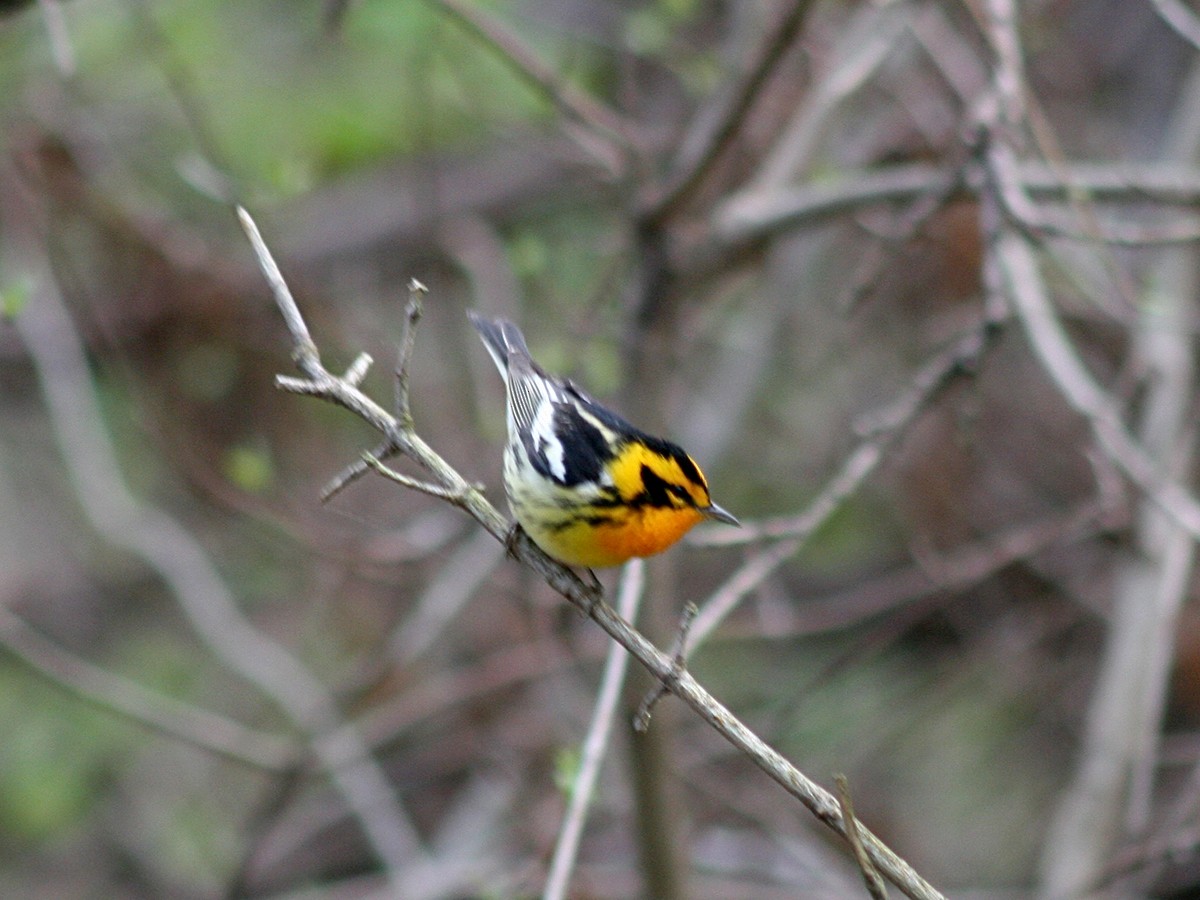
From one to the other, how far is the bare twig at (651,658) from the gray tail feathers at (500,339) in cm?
115

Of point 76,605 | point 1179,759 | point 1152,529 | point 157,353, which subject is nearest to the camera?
point 1179,759

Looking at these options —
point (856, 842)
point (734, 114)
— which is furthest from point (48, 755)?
point (856, 842)

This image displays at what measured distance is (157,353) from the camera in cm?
658

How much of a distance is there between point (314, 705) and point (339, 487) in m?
3.12

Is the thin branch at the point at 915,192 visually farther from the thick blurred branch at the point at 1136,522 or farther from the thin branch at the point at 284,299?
the thin branch at the point at 284,299

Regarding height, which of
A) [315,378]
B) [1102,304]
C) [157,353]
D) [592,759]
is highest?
[1102,304]

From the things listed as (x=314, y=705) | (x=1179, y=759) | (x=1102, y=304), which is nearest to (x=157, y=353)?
(x=314, y=705)

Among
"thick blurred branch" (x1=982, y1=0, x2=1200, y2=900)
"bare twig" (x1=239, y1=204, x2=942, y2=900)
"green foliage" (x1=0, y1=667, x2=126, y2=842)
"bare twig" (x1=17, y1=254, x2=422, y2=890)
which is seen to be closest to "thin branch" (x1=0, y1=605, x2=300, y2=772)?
"bare twig" (x1=17, y1=254, x2=422, y2=890)

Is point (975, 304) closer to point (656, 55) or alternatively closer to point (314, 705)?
point (656, 55)

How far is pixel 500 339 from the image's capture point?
378cm

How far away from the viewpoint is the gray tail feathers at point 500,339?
371 cm

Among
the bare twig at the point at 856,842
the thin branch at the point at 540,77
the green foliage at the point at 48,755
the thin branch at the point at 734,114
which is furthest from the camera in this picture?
the green foliage at the point at 48,755

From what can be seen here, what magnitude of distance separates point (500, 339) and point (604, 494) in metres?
0.92

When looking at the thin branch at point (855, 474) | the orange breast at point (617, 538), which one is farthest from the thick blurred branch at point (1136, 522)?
the orange breast at point (617, 538)
